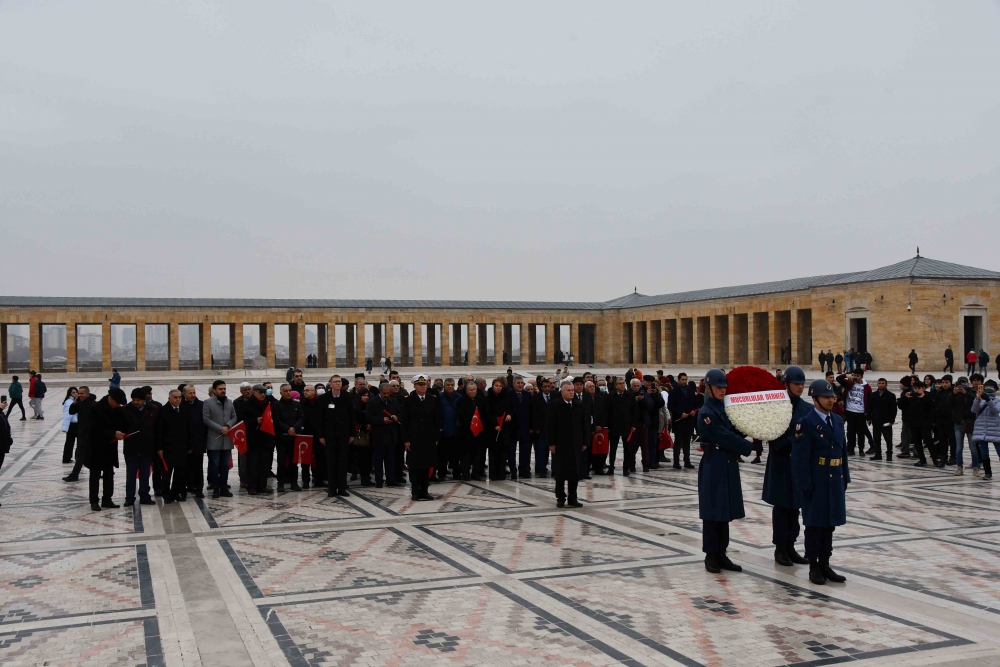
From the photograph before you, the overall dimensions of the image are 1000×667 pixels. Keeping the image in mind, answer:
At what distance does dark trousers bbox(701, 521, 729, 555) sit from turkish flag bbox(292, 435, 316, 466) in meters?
6.40

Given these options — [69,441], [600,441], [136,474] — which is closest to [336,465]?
[136,474]

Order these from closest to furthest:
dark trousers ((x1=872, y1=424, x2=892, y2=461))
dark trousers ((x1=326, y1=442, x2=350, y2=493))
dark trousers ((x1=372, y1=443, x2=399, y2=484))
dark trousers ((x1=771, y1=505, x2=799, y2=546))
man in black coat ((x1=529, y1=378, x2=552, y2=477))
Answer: dark trousers ((x1=771, y1=505, x2=799, y2=546)) → dark trousers ((x1=326, y1=442, x2=350, y2=493)) → dark trousers ((x1=372, y1=443, x2=399, y2=484)) → man in black coat ((x1=529, y1=378, x2=552, y2=477)) → dark trousers ((x1=872, y1=424, x2=892, y2=461))

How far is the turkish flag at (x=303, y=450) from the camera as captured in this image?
11531mm

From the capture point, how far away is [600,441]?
1262cm

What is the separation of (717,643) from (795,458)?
200 centimetres

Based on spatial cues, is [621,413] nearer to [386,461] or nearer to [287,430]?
[386,461]

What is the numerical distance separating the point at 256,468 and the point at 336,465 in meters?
1.18

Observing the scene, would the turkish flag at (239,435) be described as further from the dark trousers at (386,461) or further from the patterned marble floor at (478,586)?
the dark trousers at (386,461)

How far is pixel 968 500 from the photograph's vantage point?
1021 centimetres

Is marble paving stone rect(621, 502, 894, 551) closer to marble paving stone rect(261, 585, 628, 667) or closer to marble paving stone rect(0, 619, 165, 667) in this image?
marble paving stone rect(261, 585, 628, 667)

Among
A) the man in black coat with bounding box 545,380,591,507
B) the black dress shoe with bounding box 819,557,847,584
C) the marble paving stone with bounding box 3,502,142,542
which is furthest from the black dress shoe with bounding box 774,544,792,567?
the marble paving stone with bounding box 3,502,142,542

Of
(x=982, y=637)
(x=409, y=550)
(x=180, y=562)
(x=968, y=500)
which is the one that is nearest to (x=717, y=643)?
(x=982, y=637)

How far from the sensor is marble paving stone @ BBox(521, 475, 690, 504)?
10695mm

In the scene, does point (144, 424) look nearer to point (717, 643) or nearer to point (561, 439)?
Answer: point (561, 439)
